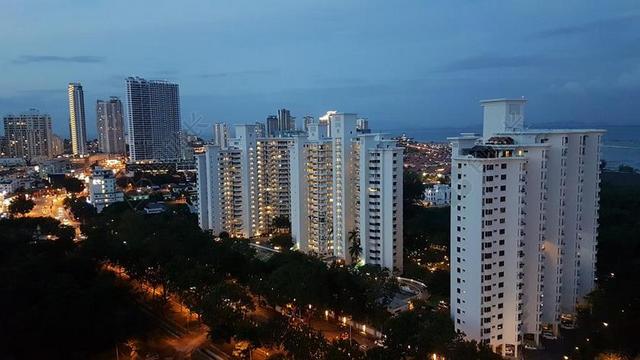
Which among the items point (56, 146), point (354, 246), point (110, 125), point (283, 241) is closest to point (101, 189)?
point (283, 241)

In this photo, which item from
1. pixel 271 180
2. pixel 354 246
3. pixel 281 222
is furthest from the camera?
pixel 271 180

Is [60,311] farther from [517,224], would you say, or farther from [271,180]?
[271,180]

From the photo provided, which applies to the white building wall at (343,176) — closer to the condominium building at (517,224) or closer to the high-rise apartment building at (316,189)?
the high-rise apartment building at (316,189)

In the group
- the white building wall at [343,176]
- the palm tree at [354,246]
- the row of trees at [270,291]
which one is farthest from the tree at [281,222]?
the palm tree at [354,246]

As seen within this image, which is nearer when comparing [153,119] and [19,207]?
[19,207]

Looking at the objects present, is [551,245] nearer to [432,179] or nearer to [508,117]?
[508,117]
